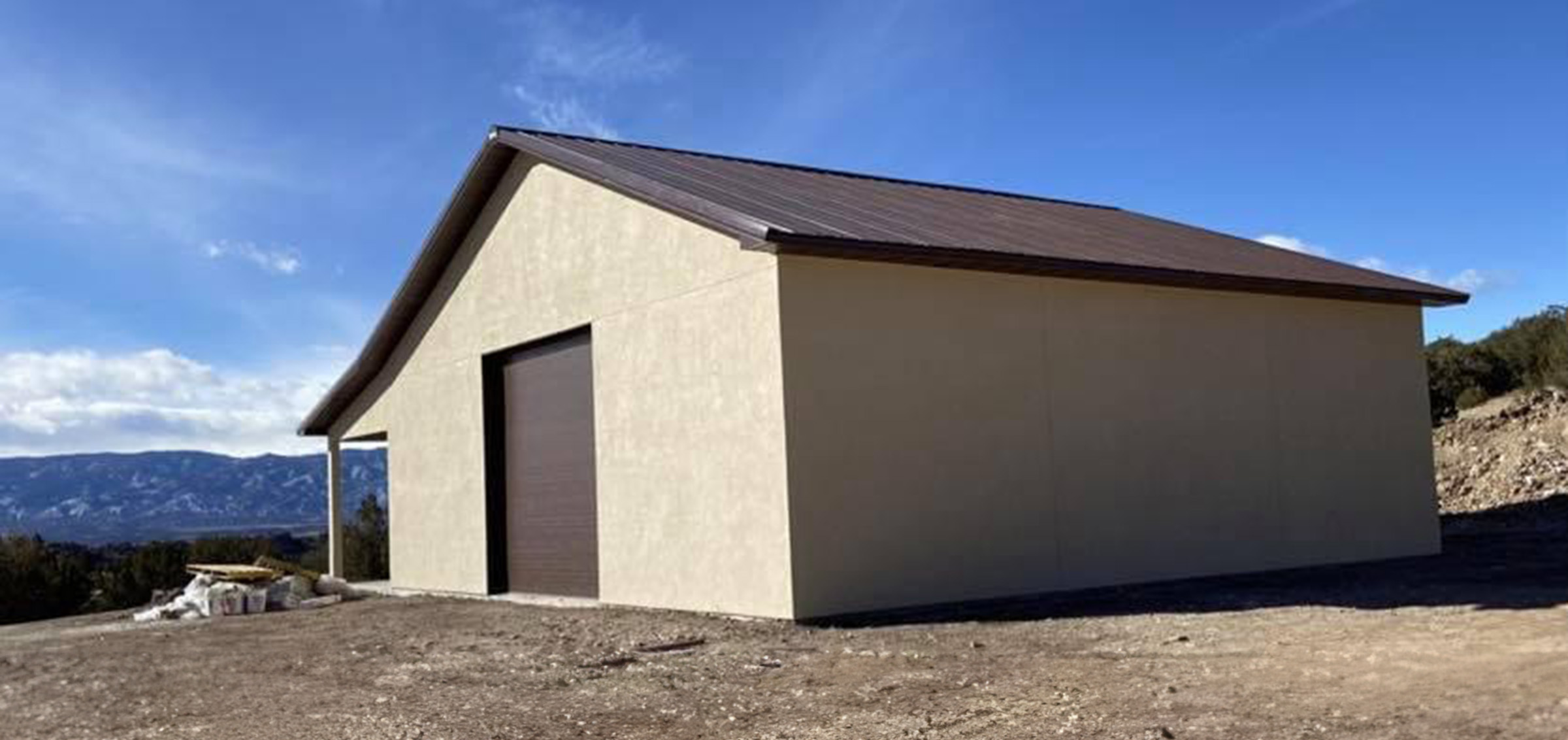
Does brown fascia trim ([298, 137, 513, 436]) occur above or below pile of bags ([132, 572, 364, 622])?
above

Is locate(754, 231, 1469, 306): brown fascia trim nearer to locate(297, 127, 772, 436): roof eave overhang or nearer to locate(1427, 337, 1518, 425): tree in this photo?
locate(297, 127, 772, 436): roof eave overhang

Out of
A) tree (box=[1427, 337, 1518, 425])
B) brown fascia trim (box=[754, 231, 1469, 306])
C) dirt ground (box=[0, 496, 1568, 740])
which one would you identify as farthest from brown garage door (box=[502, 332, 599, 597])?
tree (box=[1427, 337, 1518, 425])

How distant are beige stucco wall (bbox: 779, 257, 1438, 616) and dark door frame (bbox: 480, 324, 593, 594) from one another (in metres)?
7.10

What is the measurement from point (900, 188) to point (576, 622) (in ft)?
26.9

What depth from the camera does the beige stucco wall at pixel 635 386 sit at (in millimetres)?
13000

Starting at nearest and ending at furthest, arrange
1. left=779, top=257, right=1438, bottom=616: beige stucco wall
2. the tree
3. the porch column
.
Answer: left=779, top=257, right=1438, bottom=616: beige stucco wall
the porch column
the tree

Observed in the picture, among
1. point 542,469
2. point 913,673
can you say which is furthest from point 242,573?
point 913,673

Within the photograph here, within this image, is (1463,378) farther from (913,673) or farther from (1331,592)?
(913,673)

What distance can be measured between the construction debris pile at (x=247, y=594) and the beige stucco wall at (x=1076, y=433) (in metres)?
9.77

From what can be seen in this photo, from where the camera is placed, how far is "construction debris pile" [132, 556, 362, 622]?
19.0 m

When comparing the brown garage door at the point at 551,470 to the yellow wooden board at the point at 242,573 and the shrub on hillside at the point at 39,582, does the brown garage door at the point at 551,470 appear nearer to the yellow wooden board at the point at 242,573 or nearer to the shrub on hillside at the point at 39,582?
the yellow wooden board at the point at 242,573

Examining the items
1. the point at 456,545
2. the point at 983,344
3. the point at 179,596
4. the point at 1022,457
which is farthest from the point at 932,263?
the point at 179,596

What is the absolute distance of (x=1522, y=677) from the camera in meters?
7.89

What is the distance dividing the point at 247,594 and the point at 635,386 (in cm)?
763
